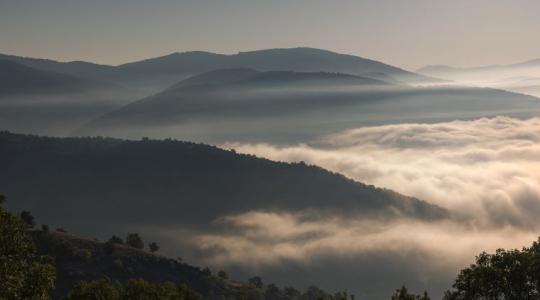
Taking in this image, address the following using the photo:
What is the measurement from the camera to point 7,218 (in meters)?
50.2

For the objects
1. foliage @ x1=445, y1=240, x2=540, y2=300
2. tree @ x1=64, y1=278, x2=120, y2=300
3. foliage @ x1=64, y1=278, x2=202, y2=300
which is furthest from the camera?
foliage @ x1=445, y1=240, x2=540, y2=300

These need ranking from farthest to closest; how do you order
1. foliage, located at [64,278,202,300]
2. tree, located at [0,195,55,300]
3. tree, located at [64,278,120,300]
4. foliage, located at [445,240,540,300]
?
foliage, located at [445,240,540,300] → foliage, located at [64,278,202,300] → tree, located at [64,278,120,300] → tree, located at [0,195,55,300]

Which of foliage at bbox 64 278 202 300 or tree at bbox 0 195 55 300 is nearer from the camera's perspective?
tree at bbox 0 195 55 300

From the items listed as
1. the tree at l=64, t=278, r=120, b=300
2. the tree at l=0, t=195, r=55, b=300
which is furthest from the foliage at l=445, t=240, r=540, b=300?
the tree at l=0, t=195, r=55, b=300

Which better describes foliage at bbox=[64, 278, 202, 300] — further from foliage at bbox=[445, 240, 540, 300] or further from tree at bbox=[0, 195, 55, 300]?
foliage at bbox=[445, 240, 540, 300]

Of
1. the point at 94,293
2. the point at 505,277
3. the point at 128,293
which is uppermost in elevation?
the point at 505,277

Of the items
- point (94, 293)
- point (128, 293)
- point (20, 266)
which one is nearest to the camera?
point (20, 266)

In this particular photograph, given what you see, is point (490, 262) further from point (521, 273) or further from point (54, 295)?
point (54, 295)

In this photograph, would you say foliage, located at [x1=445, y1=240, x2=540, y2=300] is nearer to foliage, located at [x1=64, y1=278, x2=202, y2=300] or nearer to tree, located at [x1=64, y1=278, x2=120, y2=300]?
foliage, located at [x1=64, y1=278, x2=202, y2=300]

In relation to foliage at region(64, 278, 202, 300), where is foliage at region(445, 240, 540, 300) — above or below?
above

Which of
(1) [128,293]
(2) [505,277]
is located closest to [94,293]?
(1) [128,293]

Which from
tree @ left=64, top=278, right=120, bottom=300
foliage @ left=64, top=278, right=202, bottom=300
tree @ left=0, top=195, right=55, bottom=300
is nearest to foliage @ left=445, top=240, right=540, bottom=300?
foliage @ left=64, top=278, right=202, bottom=300

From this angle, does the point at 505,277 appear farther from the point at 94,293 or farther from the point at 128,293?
the point at 94,293

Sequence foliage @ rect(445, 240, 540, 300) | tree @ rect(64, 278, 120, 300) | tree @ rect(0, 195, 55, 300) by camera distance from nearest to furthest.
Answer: tree @ rect(0, 195, 55, 300) → tree @ rect(64, 278, 120, 300) → foliage @ rect(445, 240, 540, 300)
